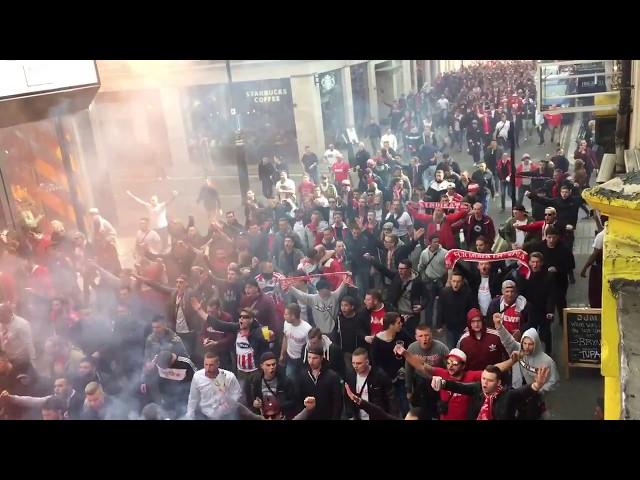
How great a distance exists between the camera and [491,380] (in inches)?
152

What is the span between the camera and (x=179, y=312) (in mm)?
5145

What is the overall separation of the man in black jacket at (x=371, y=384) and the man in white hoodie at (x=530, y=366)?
2.61ft

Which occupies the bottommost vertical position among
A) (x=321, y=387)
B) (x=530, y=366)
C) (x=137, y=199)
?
(x=321, y=387)

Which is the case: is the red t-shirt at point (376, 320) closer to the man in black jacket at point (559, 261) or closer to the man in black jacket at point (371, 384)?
the man in black jacket at point (371, 384)

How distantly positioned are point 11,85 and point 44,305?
215cm

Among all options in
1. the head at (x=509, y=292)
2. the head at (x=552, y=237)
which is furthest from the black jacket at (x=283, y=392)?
the head at (x=552, y=237)

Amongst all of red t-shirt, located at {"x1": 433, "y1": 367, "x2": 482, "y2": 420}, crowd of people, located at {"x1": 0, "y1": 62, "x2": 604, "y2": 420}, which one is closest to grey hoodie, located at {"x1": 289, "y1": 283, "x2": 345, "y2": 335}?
crowd of people, located at {"x1": 0, "y1": 62, "x2": 604, "y2": 420}

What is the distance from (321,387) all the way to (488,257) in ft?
5.03

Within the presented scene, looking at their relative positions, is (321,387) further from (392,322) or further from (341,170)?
(341,170)

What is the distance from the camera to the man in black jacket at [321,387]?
422 centimetres

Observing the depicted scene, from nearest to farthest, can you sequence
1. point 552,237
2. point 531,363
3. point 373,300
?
1. point 531,363
2. point 373,300
3. point 552,237

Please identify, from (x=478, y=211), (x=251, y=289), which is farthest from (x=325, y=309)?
(x=478, y=211)

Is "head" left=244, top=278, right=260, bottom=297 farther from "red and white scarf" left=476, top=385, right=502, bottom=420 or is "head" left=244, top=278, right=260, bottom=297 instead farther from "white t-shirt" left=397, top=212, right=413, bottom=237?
"red and white scarf" left=476, top=385, right=502, bottom=420

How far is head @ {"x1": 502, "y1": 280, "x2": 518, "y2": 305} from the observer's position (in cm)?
422
